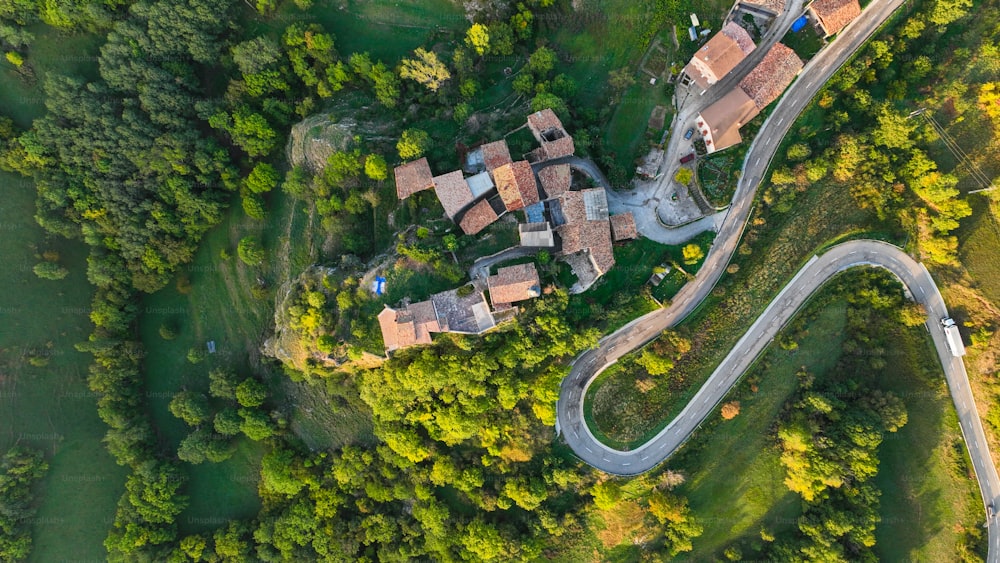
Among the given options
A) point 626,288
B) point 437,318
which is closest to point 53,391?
point 437,318

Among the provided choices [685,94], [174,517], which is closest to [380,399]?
[174,517]

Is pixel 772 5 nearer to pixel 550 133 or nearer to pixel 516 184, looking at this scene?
pixel 550 133

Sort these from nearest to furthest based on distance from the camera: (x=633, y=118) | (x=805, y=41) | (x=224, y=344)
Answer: (x=805, y=41), (x=633, y=118), (x=224, y=344)

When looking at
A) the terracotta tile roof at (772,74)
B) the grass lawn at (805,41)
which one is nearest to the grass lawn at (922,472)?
the terracotta tile roof at (772,74)

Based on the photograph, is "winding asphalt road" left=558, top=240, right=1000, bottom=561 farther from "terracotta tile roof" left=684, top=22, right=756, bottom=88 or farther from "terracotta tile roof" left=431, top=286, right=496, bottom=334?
"terracotta tile roof" left=684, top=22, right=756, bottom=88

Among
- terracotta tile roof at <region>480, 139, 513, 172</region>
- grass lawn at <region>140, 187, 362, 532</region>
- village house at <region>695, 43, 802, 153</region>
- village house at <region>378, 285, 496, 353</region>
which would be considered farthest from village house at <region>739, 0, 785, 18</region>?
grass lawn at <region>140, 187, 362, 532</region>

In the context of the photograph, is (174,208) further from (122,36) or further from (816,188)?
(816,188)

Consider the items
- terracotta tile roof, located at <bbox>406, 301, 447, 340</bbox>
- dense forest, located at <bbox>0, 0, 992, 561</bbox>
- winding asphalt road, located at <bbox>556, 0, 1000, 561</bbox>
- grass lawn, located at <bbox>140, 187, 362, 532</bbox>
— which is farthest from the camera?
grass lawn, located at <bbox>140, 187, 362, 532</bbox>
